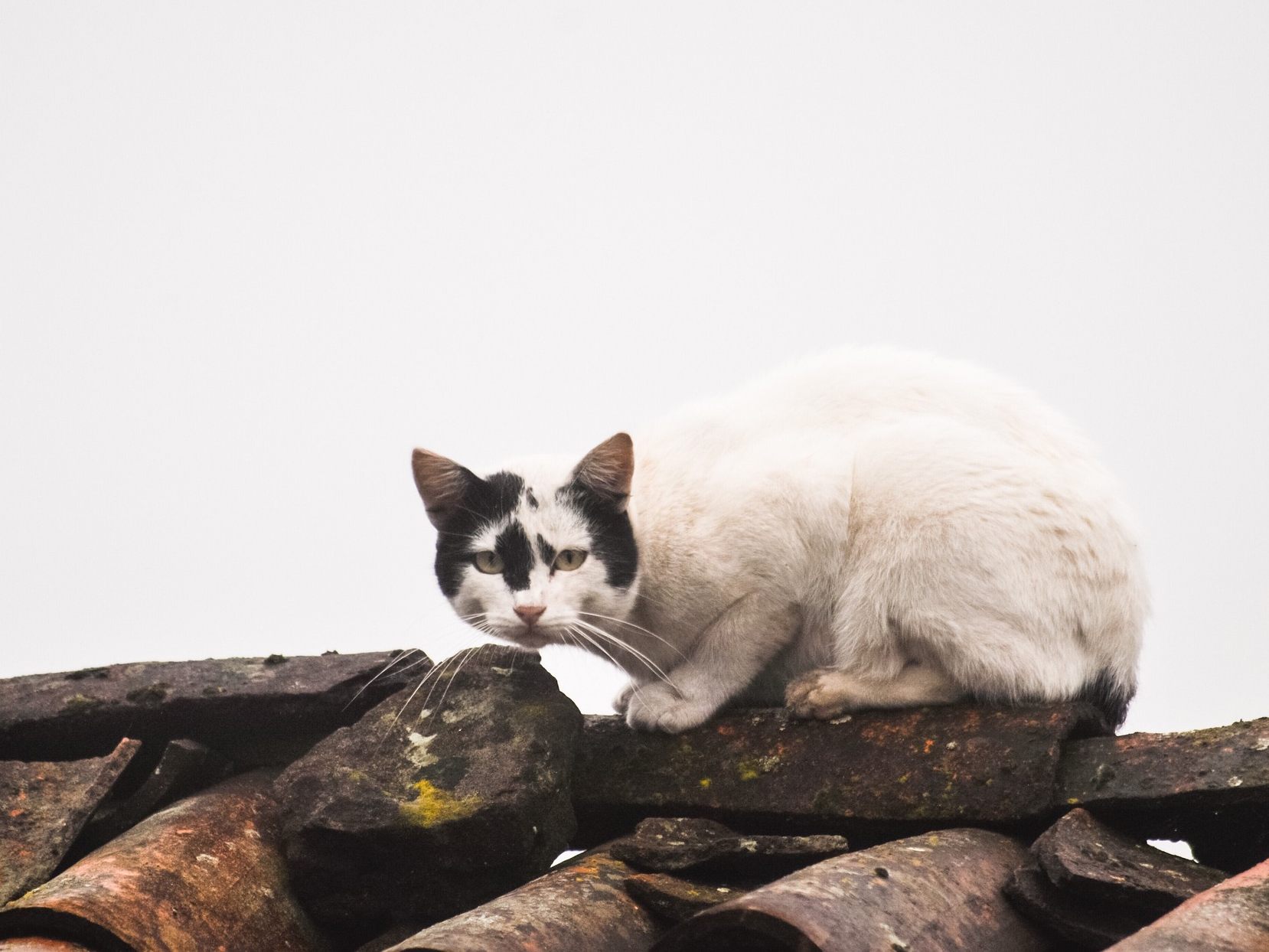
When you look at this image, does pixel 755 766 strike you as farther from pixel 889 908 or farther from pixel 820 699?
pixel 889 908

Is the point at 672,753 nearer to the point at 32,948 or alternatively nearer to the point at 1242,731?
the point at 1242,731

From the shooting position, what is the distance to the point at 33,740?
4293 mm

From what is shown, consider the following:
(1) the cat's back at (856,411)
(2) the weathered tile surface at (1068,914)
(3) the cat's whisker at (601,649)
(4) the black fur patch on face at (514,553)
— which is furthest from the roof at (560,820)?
(1) the cat's back at (856,411)

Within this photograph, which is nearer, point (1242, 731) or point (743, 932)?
point (743, 932)

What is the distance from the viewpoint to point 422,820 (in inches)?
140

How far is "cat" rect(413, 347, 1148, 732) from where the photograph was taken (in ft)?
13.7

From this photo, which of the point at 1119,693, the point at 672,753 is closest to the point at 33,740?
the point at 672,753

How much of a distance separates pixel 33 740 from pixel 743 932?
2977mm

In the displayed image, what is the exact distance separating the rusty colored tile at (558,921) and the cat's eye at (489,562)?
55.6 inches

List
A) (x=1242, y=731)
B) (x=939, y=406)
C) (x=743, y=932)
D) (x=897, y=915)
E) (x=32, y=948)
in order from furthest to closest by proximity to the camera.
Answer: (x=939, y=406) → (x=1242, y=731) → (x=32, y=948) → (x=897, y=915) → (x=743, y=932)

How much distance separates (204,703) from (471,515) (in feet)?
3.86

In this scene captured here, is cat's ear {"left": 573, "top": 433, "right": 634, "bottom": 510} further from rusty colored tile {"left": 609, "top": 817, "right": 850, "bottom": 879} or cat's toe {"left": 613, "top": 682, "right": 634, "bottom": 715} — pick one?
rusty colored tile {"left": 609, "top": 817, "right": 850, "bottom": 879}

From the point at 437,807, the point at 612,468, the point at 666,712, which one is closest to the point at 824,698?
the point at 666,712

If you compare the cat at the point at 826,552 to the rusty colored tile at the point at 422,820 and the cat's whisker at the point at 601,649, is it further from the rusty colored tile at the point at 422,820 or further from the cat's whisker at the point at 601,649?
the rusty colored tile at the point at 422,820
